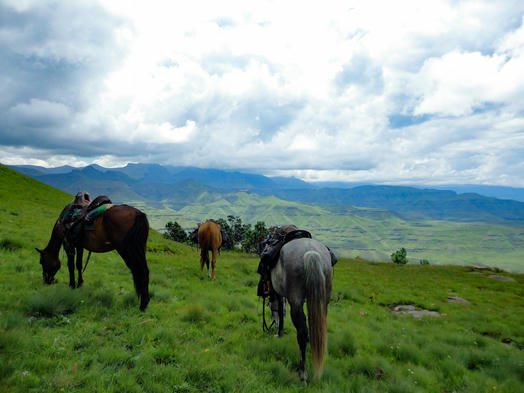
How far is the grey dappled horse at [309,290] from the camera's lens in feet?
18.6

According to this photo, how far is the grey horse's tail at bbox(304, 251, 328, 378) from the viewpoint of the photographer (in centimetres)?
564

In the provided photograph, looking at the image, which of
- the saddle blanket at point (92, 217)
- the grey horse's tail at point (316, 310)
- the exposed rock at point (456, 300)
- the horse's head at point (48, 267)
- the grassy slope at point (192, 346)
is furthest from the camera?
the exposed rock at point (456, 300)

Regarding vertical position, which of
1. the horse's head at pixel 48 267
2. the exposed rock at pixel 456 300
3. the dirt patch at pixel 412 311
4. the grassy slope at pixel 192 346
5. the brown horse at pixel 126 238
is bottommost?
the exposed rock at pixel 456 300

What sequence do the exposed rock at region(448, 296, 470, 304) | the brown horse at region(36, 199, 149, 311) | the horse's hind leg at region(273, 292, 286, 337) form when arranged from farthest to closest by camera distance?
the exposed rock at region(448, 296, 470, 304), the brown horse at region(36, 199, 149, 311), the horse's hind leg at region(273, 292, 286, 337)

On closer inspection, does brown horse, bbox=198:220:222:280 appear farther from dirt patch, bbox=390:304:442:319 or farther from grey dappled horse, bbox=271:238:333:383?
dirt patch, bbox=390:304:442:319

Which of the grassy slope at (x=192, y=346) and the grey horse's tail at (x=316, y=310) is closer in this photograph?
the grassy slope at (x=192, y=346)

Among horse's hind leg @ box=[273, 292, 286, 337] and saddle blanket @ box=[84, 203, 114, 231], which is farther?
saddle blanket @ box=[84, 203, 114, 231]

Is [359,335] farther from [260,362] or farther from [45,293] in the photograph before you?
[45,293]

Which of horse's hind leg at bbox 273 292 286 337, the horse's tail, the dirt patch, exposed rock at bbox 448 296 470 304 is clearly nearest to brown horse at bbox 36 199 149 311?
the horse's tail

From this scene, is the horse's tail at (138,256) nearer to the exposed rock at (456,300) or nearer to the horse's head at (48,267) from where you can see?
the horse's head at (48,267)

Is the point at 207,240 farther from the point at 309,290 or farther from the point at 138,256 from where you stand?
the point at 309,290

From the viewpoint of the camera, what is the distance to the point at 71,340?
5414 millimetres

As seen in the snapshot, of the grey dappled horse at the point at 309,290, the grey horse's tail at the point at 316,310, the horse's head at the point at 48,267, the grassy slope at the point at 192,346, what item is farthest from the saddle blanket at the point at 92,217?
the grey horse's tail at the point at 316,310

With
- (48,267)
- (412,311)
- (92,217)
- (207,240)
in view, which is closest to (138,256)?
(92,217)
